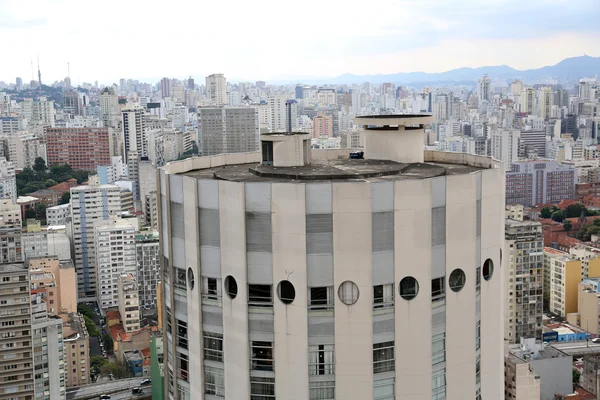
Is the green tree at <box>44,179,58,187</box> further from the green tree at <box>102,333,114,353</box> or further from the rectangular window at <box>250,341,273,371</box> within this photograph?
the rectangular window at <box>250,341,273,371</box>

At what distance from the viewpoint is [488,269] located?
4637 millimetres

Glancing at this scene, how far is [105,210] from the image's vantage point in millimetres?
38781

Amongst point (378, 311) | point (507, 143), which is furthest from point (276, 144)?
point (507, 143)

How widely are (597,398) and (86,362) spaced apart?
15.4m

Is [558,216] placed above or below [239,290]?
below

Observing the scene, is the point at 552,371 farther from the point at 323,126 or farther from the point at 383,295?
the point at 323,126

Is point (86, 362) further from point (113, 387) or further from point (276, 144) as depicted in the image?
point (276, 144)

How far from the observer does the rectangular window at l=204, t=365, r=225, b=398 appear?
439 centimetres

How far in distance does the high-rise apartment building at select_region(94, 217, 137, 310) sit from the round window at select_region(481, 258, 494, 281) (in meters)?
29.8

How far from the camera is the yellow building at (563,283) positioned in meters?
30.5

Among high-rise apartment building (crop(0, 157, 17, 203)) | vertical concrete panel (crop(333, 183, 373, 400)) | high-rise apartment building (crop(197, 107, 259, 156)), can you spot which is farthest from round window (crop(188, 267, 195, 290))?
high-rise apartment building (crop(197, 107, 259, 156))

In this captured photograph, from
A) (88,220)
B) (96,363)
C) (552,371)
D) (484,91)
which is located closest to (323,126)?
(484,91)

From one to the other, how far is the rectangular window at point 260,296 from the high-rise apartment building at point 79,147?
2355 inches

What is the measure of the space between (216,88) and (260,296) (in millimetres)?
103767
